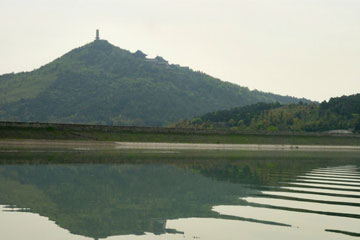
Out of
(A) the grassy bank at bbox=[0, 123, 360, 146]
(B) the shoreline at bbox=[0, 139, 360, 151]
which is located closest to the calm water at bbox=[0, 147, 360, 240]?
(B) the shoreline at bbox=[0, 139, 360, 151]

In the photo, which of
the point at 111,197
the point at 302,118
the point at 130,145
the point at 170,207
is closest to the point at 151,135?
the point at 130,145

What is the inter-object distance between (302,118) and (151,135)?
3951 inches

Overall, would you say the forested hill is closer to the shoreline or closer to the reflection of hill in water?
the shoreline

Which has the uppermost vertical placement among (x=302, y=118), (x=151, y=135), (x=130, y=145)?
(x=302, y=118)

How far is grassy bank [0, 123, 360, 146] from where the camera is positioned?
243 feet

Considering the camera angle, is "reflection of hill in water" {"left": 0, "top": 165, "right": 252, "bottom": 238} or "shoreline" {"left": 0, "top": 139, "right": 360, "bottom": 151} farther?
"shoreline" {"left": 0, "top": 139, "right": 360, "bottom": 151}

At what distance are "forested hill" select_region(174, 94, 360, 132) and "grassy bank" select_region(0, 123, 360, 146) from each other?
4211 centimetres

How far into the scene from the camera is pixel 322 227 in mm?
14820

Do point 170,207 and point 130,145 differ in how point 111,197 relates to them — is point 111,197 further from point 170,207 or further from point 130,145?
point 130,145

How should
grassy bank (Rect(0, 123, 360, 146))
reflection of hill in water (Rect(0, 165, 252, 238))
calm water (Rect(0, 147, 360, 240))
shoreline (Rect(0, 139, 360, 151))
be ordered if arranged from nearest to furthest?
calm water (Rect(0, 147, 360, 240))
reflection of hill in water (Rect(0, 165, 252, 238))
shoreline (Rect(0, 139, 360, 151))
grassy bank (Rect(0, 123, 360, 146))

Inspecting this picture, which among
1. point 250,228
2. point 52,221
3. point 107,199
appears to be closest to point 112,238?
point 52,221

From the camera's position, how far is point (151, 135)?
87.4 meters

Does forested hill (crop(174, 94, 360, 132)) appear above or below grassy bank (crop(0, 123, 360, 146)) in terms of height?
above

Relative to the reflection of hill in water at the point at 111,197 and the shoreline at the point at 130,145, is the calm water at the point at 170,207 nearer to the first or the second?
the reflection of hill in water at the point at 111,197
